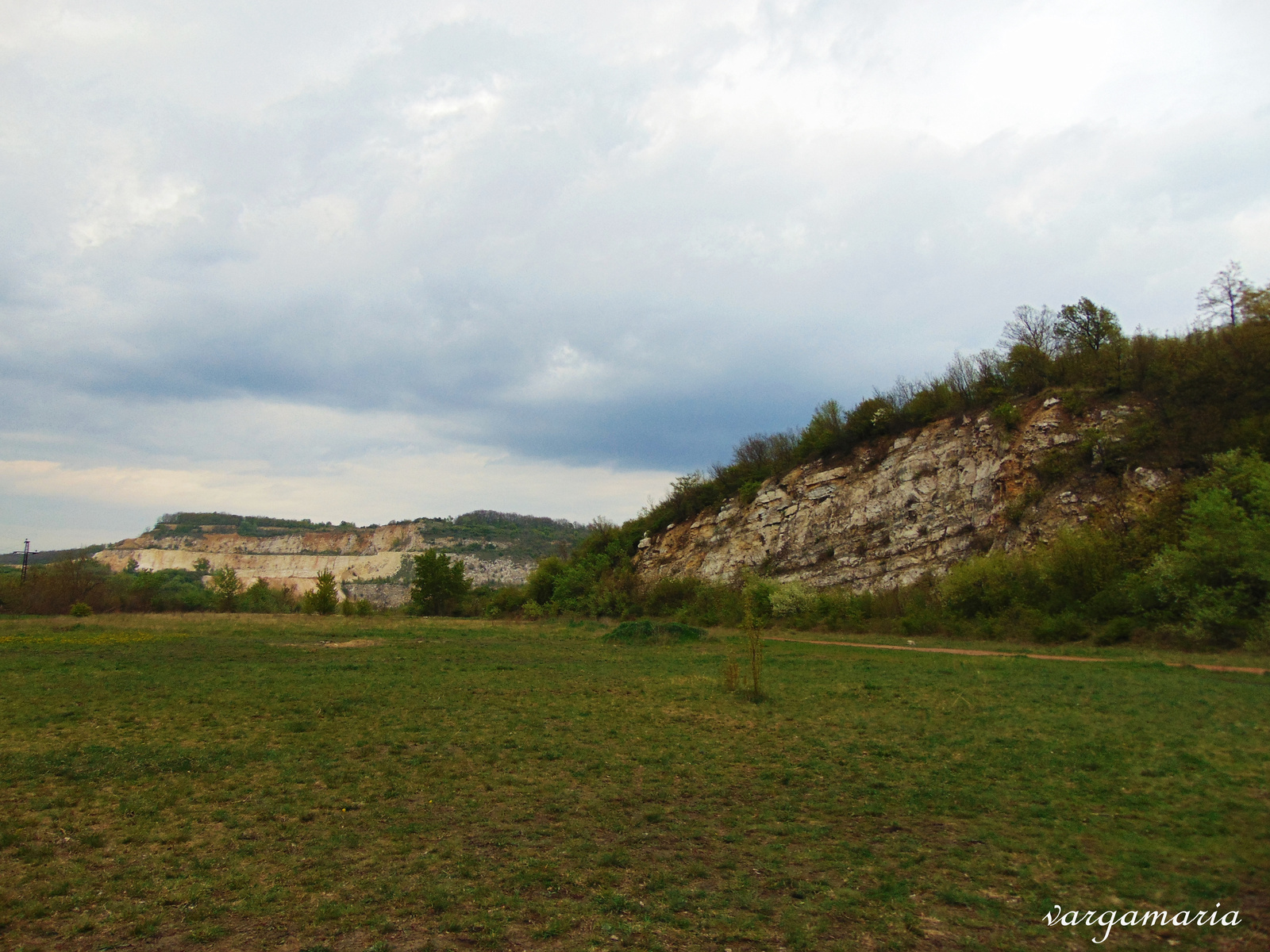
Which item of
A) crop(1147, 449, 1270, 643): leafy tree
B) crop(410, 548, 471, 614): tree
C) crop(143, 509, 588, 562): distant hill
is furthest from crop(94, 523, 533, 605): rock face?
crop(1147, 449, 1270, 643): leafy tree

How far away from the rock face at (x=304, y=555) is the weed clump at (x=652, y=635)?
10172 cm

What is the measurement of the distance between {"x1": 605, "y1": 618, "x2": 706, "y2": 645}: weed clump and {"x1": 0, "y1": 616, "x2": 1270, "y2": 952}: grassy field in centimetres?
1611

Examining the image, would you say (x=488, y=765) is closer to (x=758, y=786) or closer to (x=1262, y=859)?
(x=758, y=786)

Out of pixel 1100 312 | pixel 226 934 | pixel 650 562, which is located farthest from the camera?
pixel 650 562

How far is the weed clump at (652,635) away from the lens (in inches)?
1240

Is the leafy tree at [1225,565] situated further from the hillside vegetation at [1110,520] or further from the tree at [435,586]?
the tree at [435,586]

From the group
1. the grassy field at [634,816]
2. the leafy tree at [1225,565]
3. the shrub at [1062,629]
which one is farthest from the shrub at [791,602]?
the grassy field at [634,816]

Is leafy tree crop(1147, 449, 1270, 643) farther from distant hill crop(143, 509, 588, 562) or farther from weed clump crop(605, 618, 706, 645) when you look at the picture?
distant hill crop(143, 509, 588, 562)

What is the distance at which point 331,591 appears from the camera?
5941 centimetres

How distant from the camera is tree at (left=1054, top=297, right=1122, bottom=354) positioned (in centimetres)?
3484

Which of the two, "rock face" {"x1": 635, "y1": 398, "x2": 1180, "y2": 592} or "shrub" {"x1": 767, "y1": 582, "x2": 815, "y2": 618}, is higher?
"rock face" {"x1": 635, "y1": 398, "x2": 1180, "y2": 592}

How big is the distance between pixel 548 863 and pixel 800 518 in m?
38.7

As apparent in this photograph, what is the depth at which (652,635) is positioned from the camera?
3200 centimetres

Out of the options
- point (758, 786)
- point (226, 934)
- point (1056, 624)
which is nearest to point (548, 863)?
point (226, 934)
